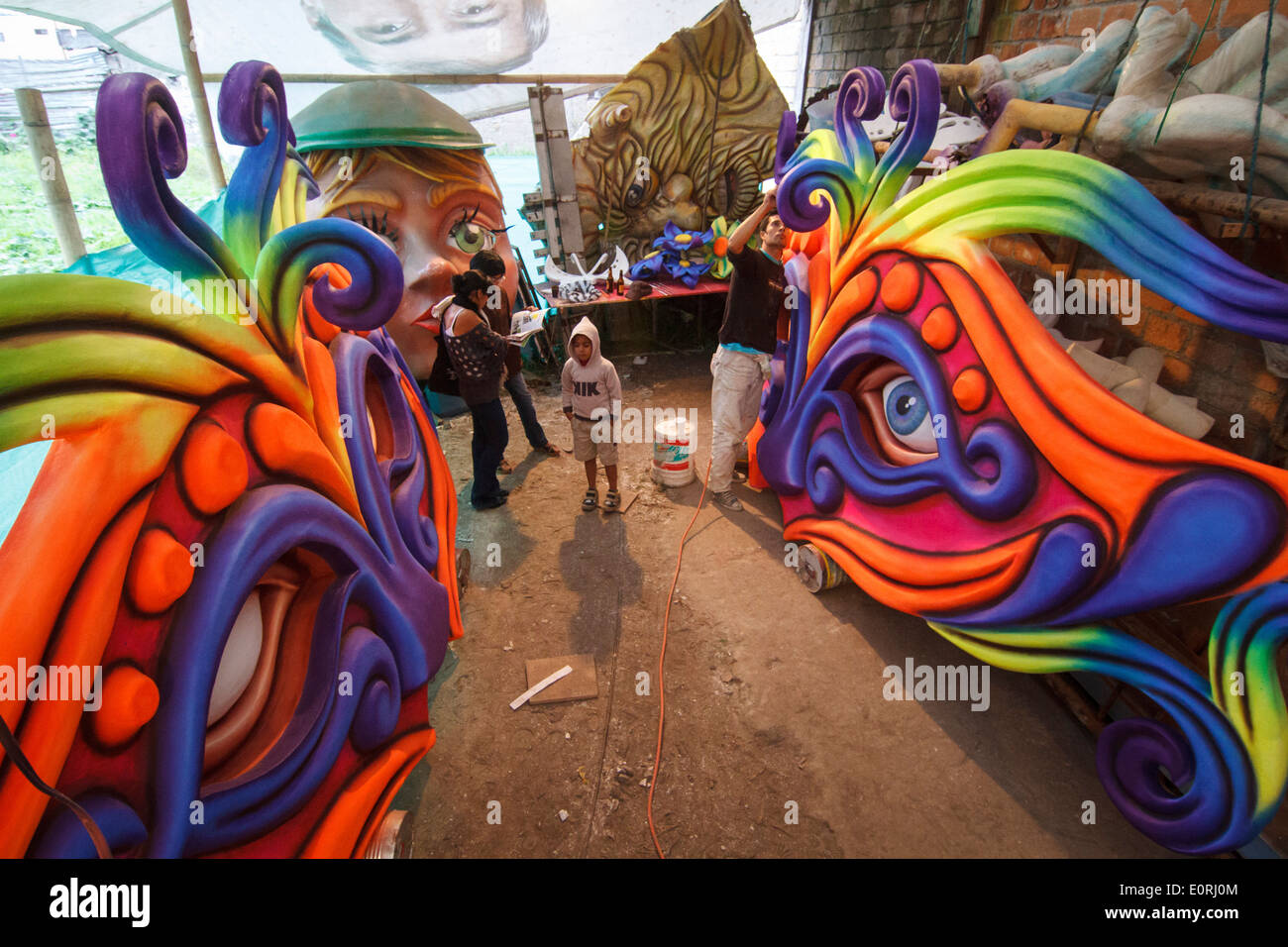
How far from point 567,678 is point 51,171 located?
14.7 ft

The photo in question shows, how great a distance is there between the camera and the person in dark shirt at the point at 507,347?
13.1 ft

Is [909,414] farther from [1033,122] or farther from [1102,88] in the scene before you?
[1102,88]

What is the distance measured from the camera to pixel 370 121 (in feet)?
15.5

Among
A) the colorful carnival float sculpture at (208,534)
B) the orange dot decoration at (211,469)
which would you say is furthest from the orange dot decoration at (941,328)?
the orange dot decoration at (211,469)

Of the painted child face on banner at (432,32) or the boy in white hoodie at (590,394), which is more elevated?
the painted child face on banner at (432,32)

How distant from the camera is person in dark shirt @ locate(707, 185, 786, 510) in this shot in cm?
394

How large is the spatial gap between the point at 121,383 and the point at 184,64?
601cm

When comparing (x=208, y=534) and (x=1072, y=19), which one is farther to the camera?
(x=1072, y=19)

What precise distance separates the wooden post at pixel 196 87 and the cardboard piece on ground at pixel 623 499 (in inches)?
167

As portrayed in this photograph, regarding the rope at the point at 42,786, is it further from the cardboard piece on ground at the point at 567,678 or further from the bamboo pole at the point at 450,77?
the bamboo pole at the point at 450,77

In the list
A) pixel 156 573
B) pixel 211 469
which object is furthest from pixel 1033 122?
pixel 156 573

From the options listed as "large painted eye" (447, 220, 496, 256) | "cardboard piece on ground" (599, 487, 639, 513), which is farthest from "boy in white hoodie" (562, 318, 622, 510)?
"large painted eye" (447, 220, 496, 256)

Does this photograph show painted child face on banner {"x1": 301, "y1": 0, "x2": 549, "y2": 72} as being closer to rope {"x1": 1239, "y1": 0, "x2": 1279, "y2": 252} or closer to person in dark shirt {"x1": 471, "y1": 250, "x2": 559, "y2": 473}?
person in dark shirt {"x1": 471, "y1": 250, "x2": 559, "y2": 473}

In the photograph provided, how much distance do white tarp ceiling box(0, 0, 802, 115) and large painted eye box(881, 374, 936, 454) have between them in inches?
234
